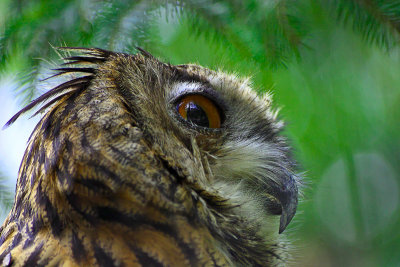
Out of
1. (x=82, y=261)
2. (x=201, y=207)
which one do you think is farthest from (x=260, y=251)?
(x=82, y=261)

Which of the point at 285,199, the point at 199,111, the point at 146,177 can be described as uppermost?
the point at 199,111

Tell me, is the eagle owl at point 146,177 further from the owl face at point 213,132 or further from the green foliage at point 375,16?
the green foliage at point 375,16

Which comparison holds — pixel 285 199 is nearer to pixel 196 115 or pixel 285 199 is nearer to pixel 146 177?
pixel 196 115

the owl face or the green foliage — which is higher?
the green foliage

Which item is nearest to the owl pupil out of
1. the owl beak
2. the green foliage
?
the owl beak

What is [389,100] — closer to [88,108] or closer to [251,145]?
[251,145]

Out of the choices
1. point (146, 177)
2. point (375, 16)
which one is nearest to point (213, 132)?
point (146, 177)

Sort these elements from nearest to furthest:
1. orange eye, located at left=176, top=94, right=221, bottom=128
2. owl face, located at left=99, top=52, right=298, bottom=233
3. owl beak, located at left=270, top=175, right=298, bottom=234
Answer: owl face, located at left=99, top=52, right=298, bottom=233, orange eye, located at left=176, top=94, right=221, bottom=128, owl beak, located at left=270, top=175, right=298, bottom=234

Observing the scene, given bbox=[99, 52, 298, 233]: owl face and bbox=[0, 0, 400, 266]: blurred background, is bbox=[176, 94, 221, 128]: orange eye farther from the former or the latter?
bbox=[0, 0, 400, 266]: blurred background

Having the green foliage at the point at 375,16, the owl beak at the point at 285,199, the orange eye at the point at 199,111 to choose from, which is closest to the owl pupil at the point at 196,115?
the orange eye at the point at 199,111
